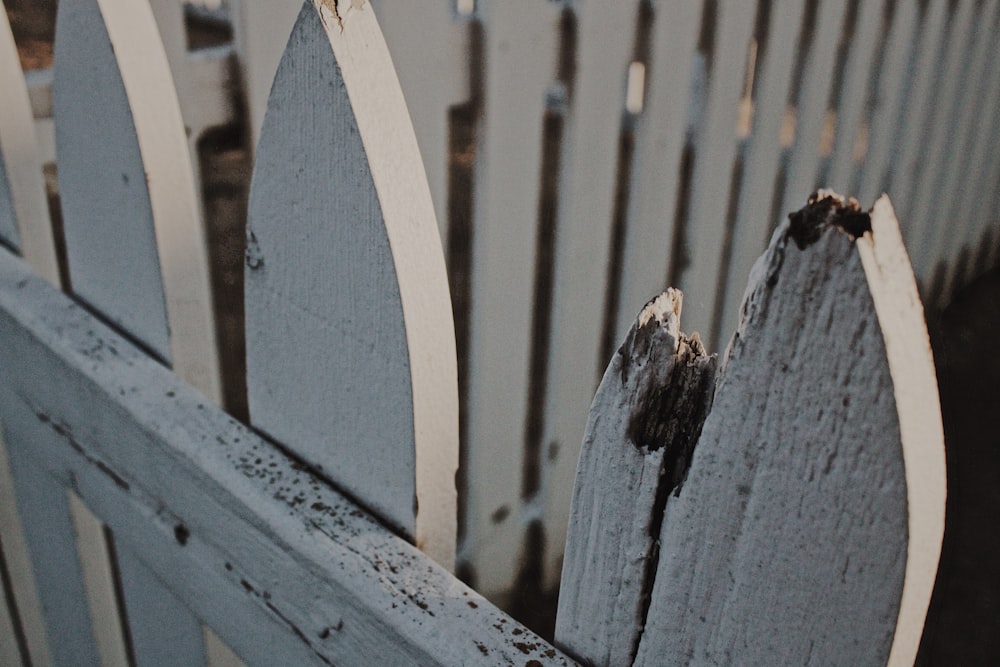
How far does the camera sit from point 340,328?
654 mm

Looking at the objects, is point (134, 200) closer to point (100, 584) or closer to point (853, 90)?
Answer: point (100, 584)

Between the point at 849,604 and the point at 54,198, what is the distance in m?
1.91

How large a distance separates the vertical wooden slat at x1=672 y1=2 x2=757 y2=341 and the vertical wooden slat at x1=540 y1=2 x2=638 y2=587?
0.88 ft

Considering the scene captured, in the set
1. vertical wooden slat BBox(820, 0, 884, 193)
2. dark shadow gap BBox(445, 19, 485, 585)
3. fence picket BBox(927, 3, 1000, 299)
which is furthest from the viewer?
fence picket BBox(927, 3, 1000, 299)

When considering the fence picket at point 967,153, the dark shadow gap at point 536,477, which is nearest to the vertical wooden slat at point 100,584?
the dark shadow gap at point 536,477

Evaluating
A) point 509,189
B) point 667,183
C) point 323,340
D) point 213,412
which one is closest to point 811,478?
point 323,340

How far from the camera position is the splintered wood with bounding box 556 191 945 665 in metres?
0.38

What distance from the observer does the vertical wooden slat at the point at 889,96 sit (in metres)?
2.39

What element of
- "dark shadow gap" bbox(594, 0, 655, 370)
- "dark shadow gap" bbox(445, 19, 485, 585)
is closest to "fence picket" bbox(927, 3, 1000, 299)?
"dark shadow gap" bbox(594, 0, 655, 370)

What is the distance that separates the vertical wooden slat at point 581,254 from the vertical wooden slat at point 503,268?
0.21 feet

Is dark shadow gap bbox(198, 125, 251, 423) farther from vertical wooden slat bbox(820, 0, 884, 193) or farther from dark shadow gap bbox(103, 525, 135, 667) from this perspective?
vertical wooden slat bbox(820, 0, 884, 193)

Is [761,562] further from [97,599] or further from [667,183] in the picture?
[667,183]

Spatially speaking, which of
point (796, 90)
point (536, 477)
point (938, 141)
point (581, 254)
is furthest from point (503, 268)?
point (938, 141)

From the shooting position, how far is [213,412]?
30.1 inches
